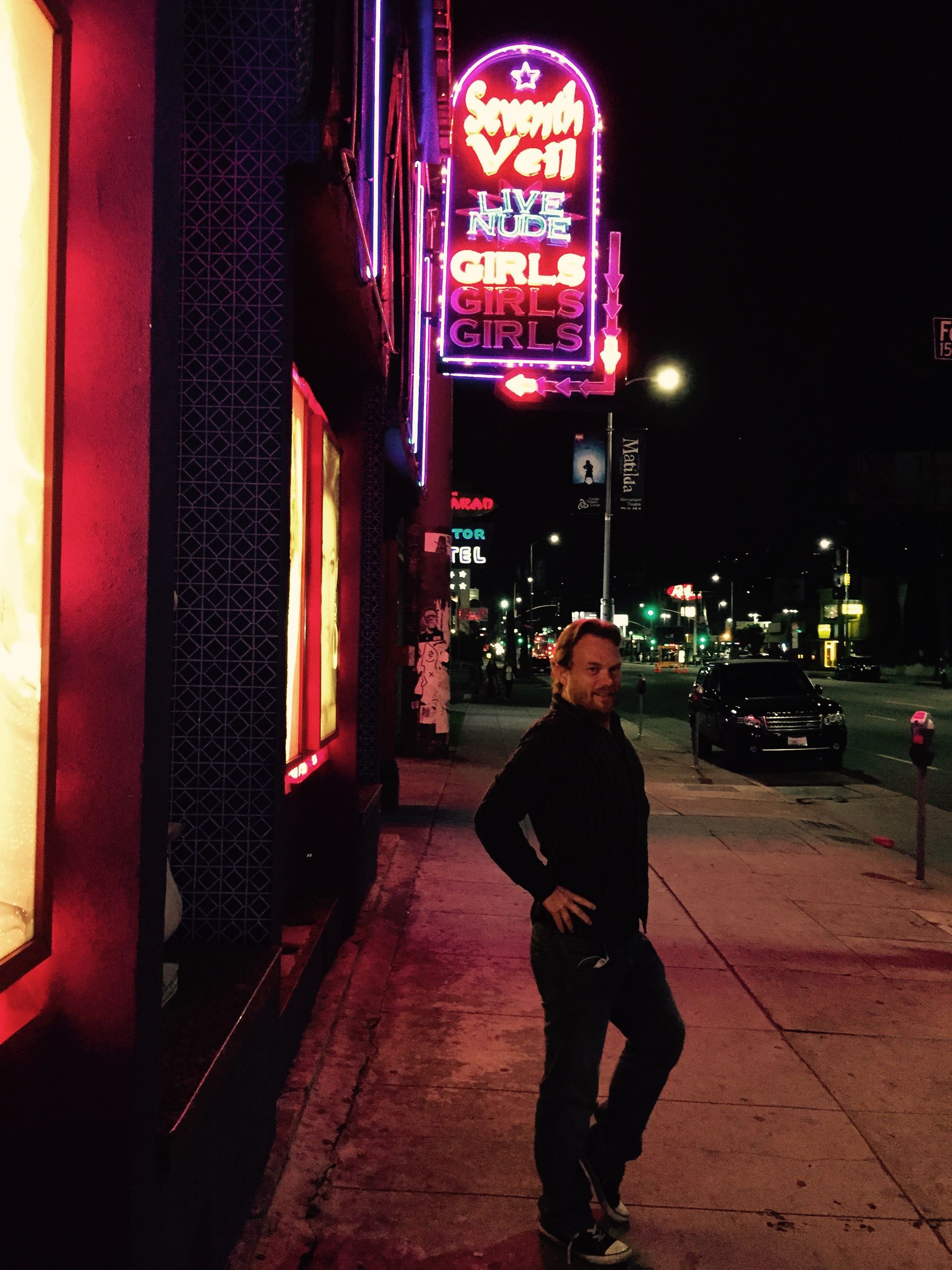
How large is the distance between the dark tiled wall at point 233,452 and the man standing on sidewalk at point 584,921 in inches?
→ 41.5

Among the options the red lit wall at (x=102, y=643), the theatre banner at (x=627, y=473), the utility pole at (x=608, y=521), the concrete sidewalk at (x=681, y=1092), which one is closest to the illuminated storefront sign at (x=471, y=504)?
the theatre banner at (x=627, y=473)

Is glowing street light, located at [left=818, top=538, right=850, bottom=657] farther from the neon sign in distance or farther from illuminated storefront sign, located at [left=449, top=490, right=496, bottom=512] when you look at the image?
the neon sign in distance

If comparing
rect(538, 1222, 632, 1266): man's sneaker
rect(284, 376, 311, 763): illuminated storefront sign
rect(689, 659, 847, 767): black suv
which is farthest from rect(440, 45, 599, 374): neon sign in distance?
rect(538, 1222, 632, 1266): man's sneaker

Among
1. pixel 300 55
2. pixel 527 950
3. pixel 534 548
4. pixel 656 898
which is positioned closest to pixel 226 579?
pixel 300 55

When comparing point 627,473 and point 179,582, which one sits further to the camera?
point 627,473

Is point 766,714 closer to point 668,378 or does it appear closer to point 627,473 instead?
point 668,378

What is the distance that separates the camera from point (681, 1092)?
15.0 feet

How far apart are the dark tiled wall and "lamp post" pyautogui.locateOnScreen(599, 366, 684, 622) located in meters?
20.7

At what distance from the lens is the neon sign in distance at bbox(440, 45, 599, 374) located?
44.8 feet

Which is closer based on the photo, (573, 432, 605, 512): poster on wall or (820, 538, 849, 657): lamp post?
(573, 432, 605, 512): poster on wall

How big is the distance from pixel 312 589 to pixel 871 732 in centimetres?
1959

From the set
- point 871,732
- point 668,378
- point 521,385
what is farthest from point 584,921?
point 668,378

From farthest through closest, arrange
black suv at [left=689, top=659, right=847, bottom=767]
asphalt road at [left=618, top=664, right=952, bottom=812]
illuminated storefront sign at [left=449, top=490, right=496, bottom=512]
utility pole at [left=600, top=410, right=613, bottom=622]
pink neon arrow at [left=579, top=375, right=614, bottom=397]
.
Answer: illuminated storefront sign at [left=449, top=490, right=496, bottom=512]
utility pole at [left=600, top=410, right=613, bottom=622]
black suv at [left=689, top=659, right=847, bottom=767]
pink neon arrow at [left=579, top=375, right=614, bottom=397]
asphalt road at [left=618, top=664, right=952, bottom=812]

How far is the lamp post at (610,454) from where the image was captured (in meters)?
25.0
